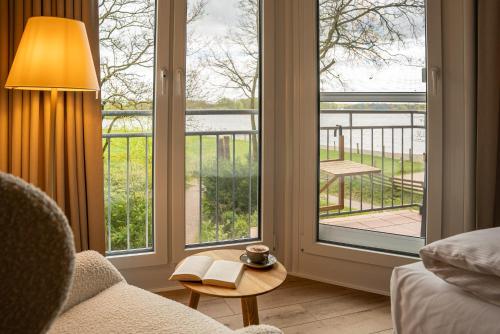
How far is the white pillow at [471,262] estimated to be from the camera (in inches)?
51.5

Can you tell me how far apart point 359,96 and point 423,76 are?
1.27ft

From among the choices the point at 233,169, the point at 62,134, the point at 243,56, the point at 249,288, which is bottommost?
the point at 249,288

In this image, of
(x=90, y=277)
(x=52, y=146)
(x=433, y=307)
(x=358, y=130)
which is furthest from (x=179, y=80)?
(x=433, y=307)

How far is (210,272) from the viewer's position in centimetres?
171

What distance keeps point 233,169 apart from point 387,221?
40.9 inches

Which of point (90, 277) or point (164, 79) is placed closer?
point (90, 277)

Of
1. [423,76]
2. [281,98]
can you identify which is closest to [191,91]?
[281,98]

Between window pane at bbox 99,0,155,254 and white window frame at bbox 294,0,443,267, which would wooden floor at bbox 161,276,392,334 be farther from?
window pane at bbox 99,0,155,254

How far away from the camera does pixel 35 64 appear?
1831 mm

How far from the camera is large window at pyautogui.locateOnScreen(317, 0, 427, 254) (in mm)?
2627

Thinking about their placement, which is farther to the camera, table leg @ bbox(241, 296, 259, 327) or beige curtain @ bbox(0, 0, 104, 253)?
beige curtain @ bbox(0, 0, 104, 253)

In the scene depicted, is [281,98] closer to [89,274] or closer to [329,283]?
[329,283]

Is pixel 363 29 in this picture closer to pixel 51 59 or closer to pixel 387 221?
pixel 387 221

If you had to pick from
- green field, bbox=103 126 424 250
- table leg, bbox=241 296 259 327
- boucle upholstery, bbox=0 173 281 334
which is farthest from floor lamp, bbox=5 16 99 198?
boucle upholstery, bbox=0 173 281 334
